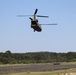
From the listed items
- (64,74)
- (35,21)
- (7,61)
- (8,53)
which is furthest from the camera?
(8,53)

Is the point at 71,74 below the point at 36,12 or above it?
below

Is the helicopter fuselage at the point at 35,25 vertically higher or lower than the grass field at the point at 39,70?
higher

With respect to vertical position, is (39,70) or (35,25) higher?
(35,25)

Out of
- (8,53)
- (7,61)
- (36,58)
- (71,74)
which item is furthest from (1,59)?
(71,74)

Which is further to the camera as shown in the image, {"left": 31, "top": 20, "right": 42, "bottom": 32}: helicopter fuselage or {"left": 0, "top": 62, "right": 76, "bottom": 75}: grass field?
{"left": 0, "top": 62, "right": 76, "bottom": 75}: grass field

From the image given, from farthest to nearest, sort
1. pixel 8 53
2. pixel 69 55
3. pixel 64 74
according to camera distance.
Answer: pixel 69 55, pixel 8 53, pixel 64 74

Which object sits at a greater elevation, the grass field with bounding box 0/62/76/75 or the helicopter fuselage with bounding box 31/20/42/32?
the helicopter fuselage with bounding box 31/20/42/32

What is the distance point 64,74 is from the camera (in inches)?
2053

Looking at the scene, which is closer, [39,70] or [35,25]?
[35,25]

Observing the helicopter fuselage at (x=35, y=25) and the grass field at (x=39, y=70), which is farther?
the grass field at (x=39, y=70)

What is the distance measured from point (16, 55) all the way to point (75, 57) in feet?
101

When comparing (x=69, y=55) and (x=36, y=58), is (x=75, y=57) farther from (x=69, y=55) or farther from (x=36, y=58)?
(x=36, y=58)

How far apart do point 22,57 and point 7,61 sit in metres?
34.1

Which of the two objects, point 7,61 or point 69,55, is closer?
point 7,61
